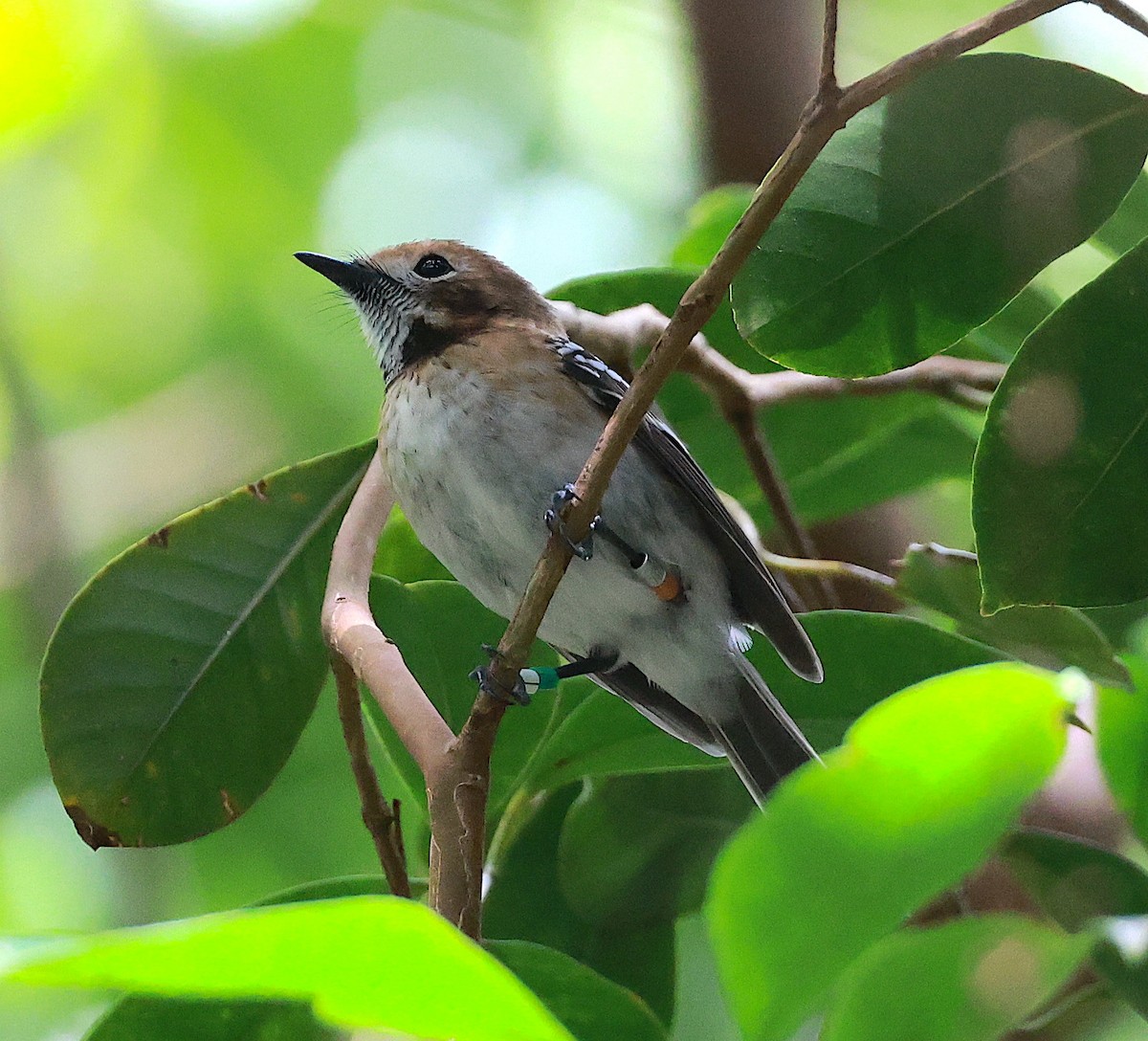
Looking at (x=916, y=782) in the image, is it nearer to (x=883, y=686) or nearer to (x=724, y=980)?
(x=724, y=980)

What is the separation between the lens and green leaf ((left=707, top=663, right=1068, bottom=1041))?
2.25 feet

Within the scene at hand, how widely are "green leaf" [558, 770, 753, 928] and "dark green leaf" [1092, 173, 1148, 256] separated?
40.4 inches

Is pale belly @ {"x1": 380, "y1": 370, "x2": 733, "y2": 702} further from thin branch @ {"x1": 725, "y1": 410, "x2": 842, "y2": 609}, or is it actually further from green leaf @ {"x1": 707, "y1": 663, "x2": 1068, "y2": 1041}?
green leaf @ {"x1": 707, "y1": 663, "x2": 1068, "y2": 1041}

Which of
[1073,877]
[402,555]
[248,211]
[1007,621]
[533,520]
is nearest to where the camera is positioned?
[1073,877]

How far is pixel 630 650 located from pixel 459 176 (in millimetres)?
4041

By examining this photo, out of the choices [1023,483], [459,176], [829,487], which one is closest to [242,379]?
[459,176]

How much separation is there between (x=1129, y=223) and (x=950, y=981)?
4.97ft

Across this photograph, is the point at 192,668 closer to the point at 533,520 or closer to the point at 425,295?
the point at 533,520

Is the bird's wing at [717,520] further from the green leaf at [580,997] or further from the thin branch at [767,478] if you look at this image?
the green leaf at [580,997]

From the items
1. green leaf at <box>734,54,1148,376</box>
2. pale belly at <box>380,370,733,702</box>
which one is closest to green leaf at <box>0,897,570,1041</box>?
green leaf at <box>734,54,1148,376</box>

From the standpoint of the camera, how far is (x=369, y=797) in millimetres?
1635

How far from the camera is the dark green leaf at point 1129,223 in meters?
2.02

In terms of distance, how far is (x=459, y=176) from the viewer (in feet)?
19.7

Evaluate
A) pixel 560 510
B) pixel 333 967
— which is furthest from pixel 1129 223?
pixel 333 967
